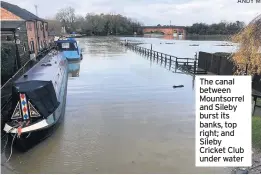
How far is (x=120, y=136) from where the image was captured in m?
9.91

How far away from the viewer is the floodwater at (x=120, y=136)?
789 cm

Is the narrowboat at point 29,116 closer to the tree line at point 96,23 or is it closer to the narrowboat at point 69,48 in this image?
the narrowboat at point 69,48

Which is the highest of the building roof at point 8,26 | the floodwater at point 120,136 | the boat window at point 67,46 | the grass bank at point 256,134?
the building roof at point 8,26

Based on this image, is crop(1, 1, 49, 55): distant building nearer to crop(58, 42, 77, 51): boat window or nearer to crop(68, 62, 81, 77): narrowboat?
crop(58, 42, 77, 51): boat window

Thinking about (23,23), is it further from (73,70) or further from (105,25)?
(105,25)

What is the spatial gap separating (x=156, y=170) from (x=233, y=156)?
2.42 m

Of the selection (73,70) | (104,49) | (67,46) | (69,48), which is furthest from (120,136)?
(104,49)

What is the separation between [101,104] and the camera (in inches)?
555

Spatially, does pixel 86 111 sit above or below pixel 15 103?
below

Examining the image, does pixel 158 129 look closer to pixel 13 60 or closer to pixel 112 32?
pixel 13 60

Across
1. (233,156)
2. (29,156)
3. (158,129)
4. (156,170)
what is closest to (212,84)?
(233,156)

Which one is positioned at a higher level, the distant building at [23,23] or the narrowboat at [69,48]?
the distant building at [23,23]

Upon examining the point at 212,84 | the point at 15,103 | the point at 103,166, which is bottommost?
the point at 103,166

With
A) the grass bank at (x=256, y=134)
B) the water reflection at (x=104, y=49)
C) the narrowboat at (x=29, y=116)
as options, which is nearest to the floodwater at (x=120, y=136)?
the narrowboat at (x=29, y=116)
